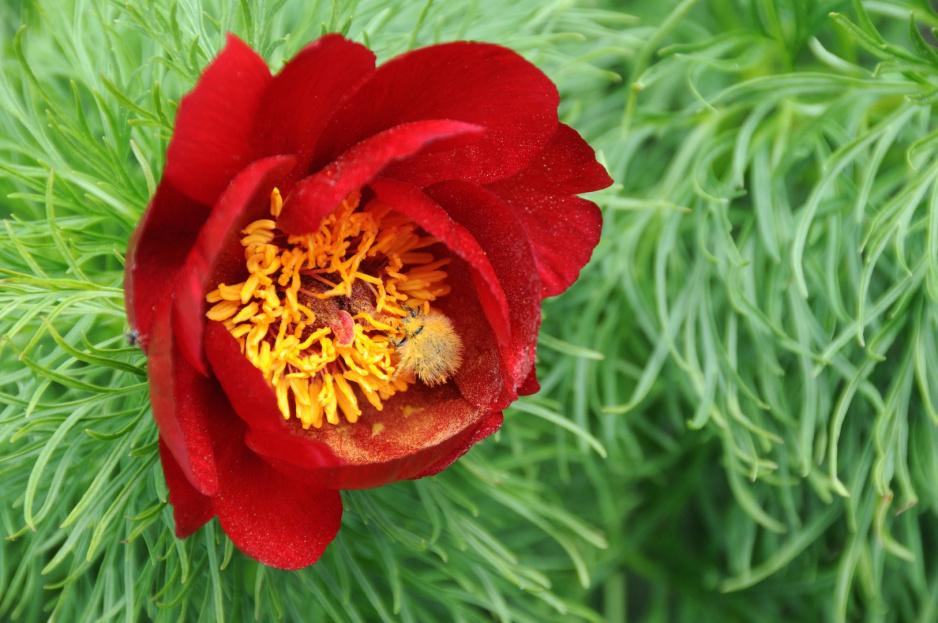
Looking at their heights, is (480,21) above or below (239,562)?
above

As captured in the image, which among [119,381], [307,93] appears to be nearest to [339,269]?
[307,93]

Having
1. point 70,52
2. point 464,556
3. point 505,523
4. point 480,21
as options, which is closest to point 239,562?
point 464,556

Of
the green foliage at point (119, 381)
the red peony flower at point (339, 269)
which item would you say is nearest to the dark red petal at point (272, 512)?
the red peony flower at point (339, 269)

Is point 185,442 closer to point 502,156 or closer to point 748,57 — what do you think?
point 502,156

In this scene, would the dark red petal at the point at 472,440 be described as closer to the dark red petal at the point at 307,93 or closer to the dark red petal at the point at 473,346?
the dark red petal at the point at 473,346

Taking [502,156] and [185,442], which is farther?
[502,156]

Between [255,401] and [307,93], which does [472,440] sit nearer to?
[255,401]
